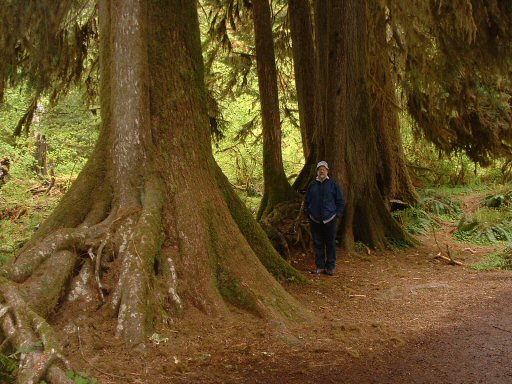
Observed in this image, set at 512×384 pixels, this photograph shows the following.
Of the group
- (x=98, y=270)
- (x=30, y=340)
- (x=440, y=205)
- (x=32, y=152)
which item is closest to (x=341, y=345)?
(x=98, y=270)

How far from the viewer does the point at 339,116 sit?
11094 mm

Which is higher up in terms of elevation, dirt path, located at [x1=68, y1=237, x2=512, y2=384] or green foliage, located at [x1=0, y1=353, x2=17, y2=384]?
green foliage, located at [x1=0, y1=353, x2=17, y2=384]

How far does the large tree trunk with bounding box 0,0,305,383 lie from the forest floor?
11.0 inches

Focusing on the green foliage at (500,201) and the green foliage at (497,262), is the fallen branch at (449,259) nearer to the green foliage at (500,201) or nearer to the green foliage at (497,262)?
the green foliage at (497,262)

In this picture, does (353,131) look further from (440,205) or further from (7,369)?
(7,369)

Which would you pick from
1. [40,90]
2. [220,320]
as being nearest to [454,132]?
[40,90]

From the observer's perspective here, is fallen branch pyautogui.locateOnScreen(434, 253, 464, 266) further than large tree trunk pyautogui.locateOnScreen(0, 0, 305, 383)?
Yes

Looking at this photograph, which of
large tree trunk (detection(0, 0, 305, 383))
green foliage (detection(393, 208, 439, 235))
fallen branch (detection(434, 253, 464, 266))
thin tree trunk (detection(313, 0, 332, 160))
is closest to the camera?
large tree trunk (detection(0, 0, 305, 383))

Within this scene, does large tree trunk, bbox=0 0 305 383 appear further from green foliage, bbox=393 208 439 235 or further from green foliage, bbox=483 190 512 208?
green foliage, bbox=483 190 512 208

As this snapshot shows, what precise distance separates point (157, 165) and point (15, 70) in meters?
4.64

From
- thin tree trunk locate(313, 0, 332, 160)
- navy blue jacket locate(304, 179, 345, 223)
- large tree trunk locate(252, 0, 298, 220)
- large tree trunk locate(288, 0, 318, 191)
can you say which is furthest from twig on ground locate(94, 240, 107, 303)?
large tree trunk locate(288, 0, 318, 191)

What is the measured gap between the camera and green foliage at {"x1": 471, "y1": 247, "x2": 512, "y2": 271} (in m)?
10.1

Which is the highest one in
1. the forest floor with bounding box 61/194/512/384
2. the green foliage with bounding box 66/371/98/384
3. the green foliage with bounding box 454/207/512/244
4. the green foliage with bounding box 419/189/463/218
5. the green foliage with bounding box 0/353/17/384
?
the green foliage with bounding box 419/189/463/218

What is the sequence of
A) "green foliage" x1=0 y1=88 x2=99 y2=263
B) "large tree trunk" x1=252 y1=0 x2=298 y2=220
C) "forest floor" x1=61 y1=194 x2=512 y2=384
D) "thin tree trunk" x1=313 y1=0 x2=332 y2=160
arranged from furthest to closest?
"green foliage" x1=0 y1=88 x2=99 y2=263 → "large tree trunk" x1=252 y1=0 x2=298 y2=220 → "thin tree trunk" x1=313 y1=0 x2=332 y2=160 → "forest floor" x1=61 y1=194 x2=512 y2=384
